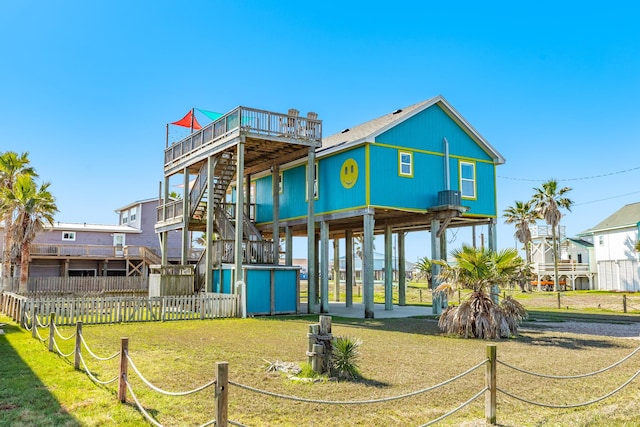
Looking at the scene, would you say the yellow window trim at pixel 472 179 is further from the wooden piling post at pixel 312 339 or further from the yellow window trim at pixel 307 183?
the wooden piling post at pixel 312 339

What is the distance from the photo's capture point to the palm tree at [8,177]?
3700cm

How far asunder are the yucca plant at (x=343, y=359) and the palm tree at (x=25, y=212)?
31629 millimetres

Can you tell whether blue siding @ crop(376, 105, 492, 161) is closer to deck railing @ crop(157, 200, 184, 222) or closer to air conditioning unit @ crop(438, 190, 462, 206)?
air conditioning unit @ crop(438, 190, 462, 206)

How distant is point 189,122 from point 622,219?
147 ft

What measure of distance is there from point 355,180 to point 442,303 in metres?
8.04

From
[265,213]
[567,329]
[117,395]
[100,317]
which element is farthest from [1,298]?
[567,329]

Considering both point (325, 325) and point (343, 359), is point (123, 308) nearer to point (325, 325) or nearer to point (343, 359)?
point (325, 325)

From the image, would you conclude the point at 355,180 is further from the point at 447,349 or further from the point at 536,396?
the point at 536,396

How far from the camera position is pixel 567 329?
1966 centimetres

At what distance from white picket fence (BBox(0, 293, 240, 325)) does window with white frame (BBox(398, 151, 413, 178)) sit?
925 centimetres

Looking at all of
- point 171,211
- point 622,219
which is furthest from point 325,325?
point 622,219

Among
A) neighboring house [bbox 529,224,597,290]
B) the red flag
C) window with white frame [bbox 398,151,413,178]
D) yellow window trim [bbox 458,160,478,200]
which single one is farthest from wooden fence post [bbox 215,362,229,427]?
neighboring house [bbox 529,224,597,290]

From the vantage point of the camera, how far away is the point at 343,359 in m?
10.1

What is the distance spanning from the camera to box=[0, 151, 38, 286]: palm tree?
37.0m
